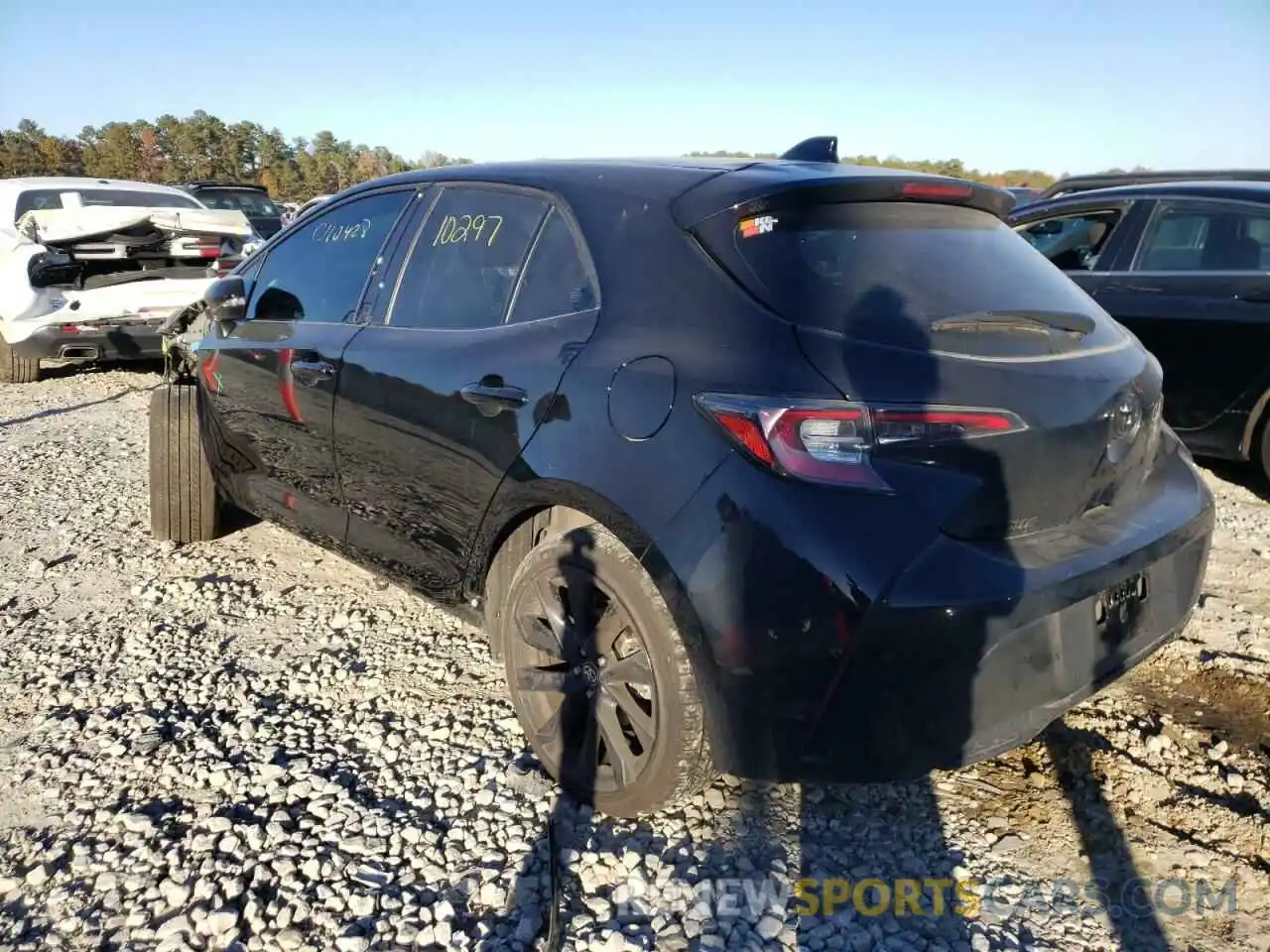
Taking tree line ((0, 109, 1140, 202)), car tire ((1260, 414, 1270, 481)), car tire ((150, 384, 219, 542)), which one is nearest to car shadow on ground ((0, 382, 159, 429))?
car tire ((150, 384, 219, 542))

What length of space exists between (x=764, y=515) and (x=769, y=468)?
10 cm

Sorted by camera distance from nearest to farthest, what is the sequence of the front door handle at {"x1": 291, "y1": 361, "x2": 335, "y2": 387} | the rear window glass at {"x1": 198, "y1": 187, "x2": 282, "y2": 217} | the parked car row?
the front door handle at {"x1": 291, "y1": 361, "x2": 335, "y2": 387} < the parked car row < the rear window glass at {"x1": 198, "y1": 187, "x2": 282, "y2": 217}

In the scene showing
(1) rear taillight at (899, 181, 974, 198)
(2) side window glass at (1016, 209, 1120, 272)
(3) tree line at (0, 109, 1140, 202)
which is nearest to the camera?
(1) rear taillight at (899, 181, 974, 198)

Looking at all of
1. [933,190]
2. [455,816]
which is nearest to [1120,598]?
[933,190]

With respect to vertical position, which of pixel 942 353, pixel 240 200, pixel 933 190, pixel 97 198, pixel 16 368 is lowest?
pixel 16 368

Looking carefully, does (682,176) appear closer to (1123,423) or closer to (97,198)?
(1123,423)

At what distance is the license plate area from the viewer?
2.08 m

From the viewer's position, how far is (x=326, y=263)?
346 cm

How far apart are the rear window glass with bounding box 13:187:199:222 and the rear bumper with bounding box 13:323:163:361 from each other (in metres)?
1.02

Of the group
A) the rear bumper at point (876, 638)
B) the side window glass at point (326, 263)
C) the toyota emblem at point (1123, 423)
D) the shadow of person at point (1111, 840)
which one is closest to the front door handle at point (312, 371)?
the side window glass at point (326, 263)

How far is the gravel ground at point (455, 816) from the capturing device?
2.08 meters

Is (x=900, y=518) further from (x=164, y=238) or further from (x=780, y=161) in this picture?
(x=164, y=238)

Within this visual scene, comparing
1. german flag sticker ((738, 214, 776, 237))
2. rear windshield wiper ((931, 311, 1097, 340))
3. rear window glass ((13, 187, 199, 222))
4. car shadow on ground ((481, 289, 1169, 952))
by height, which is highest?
rear window glass ((13, 187, 199, 222))

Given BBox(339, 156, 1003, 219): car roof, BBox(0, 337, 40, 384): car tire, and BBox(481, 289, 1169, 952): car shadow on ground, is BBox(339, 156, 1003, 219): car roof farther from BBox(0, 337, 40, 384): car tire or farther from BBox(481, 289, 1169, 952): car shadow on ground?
BBox(0, 337, 40, 384): car tire
